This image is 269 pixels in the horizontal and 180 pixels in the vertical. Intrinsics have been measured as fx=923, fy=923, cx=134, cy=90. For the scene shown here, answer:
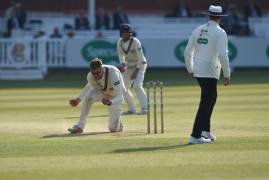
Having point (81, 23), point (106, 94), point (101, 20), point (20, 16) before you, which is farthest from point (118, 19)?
point (106, 94)

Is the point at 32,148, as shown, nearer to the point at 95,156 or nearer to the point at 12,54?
the point at 95,156

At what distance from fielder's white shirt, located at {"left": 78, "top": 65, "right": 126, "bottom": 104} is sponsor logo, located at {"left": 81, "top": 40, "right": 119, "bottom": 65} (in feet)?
56.5

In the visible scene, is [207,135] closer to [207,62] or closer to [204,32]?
[207,62]

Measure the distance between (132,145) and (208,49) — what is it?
1802 mm

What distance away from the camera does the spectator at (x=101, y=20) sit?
36812 mm

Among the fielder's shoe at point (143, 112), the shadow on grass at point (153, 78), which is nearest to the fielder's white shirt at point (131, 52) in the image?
the fielder's shoe at point (143, 112)

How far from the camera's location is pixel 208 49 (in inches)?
535

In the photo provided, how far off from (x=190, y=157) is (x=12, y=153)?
8.21ft

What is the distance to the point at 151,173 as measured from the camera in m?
11.0

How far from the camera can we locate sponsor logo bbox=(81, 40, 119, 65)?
32.8 meters

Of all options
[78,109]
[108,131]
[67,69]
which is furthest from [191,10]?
[108,131]

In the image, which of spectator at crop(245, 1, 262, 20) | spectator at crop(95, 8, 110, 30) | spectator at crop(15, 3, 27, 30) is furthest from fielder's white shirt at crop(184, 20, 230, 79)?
spectator at crop(245, 1, 262, 20)

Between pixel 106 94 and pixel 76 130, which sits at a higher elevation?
pixel 106 94

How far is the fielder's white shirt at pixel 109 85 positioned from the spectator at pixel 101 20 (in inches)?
834
